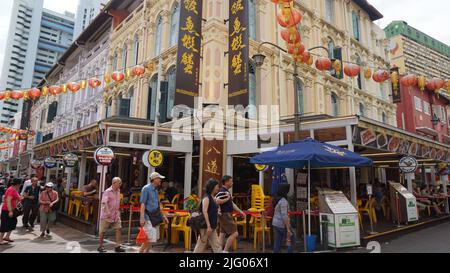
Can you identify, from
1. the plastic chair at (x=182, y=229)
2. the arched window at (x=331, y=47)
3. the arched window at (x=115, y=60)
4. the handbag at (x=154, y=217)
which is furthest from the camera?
the arched window at (x=115, y=60)

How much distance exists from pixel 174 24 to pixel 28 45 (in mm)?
107296

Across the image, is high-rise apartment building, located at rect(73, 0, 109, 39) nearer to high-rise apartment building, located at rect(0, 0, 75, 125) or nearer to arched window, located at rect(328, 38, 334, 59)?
high-rise apartment building, located at rect(0, 0, 75, 125)

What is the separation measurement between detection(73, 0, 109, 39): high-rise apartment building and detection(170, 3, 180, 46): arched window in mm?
109293

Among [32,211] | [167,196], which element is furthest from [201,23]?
[32,211]

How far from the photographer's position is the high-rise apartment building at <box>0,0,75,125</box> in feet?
319

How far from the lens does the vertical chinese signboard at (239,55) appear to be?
36.9 feet

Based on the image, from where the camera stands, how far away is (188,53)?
12.1 meters

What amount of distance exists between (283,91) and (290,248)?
9987 mm

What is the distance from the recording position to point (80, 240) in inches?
342

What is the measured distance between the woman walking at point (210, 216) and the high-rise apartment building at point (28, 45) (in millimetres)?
106439

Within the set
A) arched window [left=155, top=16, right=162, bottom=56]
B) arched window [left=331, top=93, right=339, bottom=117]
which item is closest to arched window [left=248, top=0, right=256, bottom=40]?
arched window [left=155, top=16, right=162, bottom=56]

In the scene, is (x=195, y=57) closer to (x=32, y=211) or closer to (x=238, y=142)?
(x=238, y=142)

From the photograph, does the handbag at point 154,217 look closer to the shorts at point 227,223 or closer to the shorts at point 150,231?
the shorts at point 150,231

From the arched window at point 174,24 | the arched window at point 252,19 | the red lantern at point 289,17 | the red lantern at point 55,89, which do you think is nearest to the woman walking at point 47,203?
the red lantern at point 55,89
